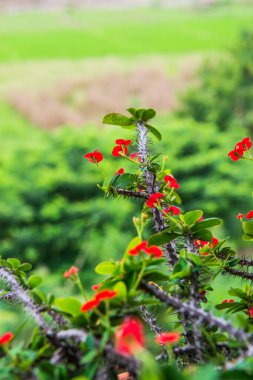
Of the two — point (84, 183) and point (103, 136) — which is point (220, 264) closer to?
point (84, 183)

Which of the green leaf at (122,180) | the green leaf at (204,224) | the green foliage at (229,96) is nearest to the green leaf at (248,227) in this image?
the green leaf at (204,224)

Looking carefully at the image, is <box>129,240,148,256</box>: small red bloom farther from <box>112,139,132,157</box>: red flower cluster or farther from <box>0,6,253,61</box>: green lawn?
<box>0,6,253,61</box>: green lawn

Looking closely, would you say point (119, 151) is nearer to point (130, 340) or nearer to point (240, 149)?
point (240, 149)

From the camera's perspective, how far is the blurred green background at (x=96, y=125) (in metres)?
5.14

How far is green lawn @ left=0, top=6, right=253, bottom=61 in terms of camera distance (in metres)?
15.7

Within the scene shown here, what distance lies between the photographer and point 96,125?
10117 millimetres

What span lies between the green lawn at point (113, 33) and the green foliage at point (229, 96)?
17.4 ft

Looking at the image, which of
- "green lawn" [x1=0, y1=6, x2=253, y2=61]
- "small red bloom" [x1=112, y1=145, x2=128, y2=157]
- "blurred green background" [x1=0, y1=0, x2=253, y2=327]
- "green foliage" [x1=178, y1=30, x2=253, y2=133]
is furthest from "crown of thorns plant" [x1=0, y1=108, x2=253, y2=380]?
"green lawn" [x1=0, y1=6, x2=253, y2=61]

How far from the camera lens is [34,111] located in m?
10.8

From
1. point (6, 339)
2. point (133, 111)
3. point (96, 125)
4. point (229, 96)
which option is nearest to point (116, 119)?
point (133, 111)

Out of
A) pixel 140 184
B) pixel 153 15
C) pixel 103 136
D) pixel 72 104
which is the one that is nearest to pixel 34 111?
pixel 72 104

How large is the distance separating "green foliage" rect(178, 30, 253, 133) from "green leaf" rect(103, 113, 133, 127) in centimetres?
786

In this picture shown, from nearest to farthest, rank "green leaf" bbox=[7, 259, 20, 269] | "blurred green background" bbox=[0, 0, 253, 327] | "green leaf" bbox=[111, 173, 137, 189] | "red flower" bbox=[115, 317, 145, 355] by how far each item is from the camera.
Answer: "red flower" bbox=[115, 317, 145, 355]
"green leaf" bbox=[7, 259, 20, 269]
"green leaf" bbox=[111, 173, 137, 189]
"blurred green background" bbox=[0, 0, 253, 327]

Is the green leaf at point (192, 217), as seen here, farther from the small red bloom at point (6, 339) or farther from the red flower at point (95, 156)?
the small red bloom at point (6, 339)
